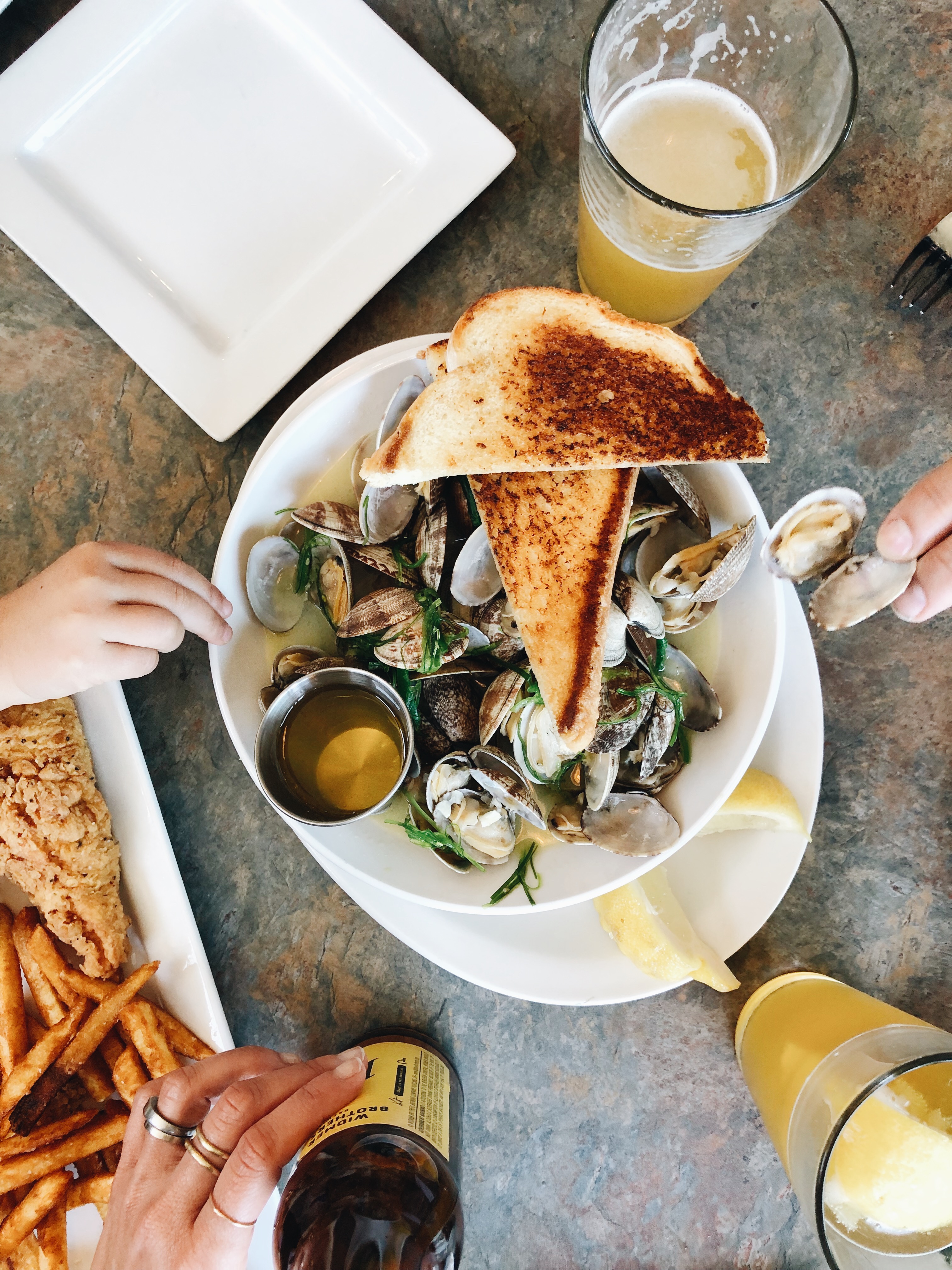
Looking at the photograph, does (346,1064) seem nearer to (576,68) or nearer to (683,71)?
(683,71)

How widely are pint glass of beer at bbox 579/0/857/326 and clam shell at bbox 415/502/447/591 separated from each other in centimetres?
52

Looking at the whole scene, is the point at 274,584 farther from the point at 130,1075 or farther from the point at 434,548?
the point at 130,1075

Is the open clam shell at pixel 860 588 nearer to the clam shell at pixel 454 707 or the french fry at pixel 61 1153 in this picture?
the clam shell at pixel 454 707

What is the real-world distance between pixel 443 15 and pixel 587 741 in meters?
1.49

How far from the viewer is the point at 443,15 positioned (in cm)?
161

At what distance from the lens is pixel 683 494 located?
1.25m

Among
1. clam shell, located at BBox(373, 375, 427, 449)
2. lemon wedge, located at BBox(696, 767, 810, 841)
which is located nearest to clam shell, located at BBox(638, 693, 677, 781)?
lemon wedge, located at BBox(696, 767, 810, 841)

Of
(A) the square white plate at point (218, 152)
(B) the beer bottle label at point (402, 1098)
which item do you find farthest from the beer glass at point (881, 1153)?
(A) the square white plate at point (218, 152)

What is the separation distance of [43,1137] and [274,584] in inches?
42.2

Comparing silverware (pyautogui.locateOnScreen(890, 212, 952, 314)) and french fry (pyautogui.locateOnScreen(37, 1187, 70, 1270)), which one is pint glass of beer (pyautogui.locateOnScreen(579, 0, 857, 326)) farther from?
french fry (pyautogui.locateOnScreen(37, 1187, 70, 1270))

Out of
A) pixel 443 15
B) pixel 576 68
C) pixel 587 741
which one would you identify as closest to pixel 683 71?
pixel 576 68

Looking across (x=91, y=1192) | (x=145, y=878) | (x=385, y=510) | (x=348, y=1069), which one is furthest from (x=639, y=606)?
(x=91, y=1192)

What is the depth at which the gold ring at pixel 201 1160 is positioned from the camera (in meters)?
1.21

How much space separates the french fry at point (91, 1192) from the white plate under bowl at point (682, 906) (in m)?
0.66
